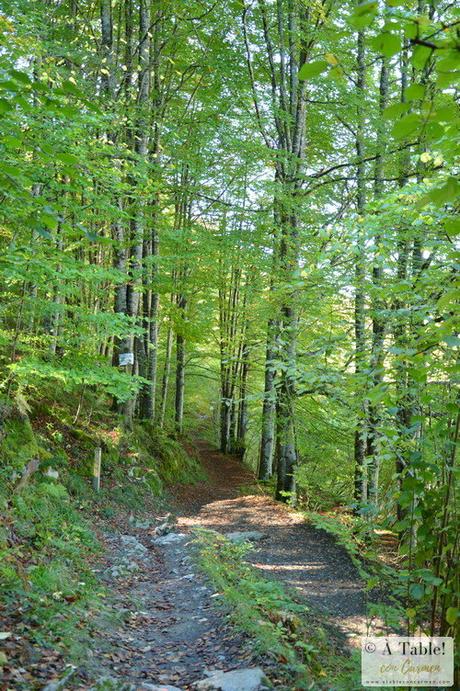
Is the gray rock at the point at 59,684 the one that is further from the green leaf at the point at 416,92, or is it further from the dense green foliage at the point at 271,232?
the green leaf at the point at 416,92

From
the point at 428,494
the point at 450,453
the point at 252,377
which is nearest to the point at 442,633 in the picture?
the point at 428,494

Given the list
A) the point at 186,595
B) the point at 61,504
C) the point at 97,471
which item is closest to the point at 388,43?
the point at 186,595

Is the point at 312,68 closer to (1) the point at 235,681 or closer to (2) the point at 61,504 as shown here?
(1) the point at 235,681

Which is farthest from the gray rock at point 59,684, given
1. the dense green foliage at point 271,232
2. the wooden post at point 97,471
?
the wooden post at point 97,471

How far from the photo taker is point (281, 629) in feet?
13.9

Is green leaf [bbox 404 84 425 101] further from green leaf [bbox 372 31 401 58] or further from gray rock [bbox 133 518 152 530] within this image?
gray rock [bbox 133 518 152 530]

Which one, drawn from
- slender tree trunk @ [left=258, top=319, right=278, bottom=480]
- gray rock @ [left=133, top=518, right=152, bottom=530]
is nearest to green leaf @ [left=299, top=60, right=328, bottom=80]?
gray rock @ [left=133, top=518, right=152, bottom=530]

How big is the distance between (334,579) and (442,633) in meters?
4.74

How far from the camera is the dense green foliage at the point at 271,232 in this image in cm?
284

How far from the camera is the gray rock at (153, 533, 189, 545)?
7.80 m

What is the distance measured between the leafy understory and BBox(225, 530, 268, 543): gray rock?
5.18ft

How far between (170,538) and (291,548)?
2.07m

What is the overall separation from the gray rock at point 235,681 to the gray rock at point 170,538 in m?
4.49

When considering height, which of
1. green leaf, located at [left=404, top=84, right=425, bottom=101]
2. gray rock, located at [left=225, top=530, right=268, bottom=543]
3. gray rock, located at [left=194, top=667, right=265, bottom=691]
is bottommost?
gray rock, located at [left=225, top=530, right=268, bottom=543]
